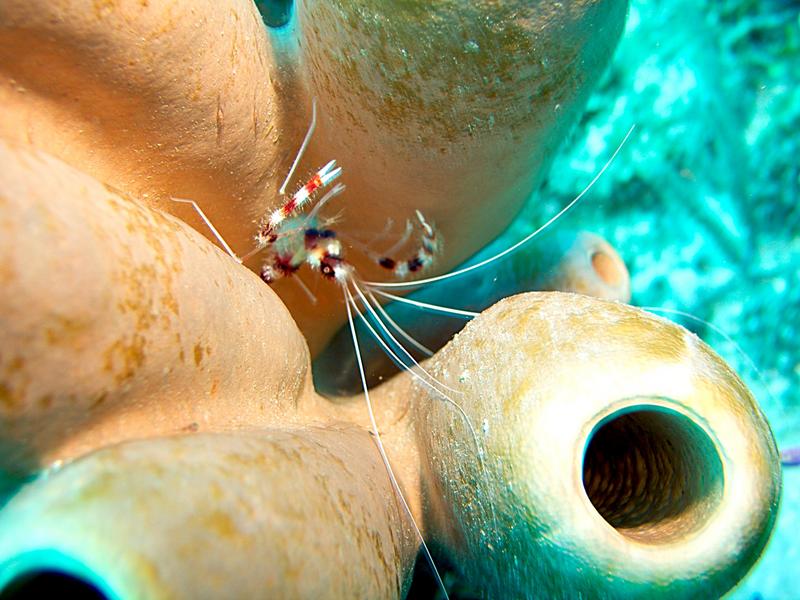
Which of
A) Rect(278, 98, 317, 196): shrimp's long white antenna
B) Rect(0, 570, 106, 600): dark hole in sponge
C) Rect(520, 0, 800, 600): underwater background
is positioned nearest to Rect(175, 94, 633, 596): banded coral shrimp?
Rect(278, 98, 317, 196): shrimp's long white antenna

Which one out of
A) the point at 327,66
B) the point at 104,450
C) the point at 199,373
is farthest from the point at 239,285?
the point at 327,66

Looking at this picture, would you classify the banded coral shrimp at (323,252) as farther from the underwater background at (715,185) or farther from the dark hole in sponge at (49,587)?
the dark hole in sponge at (49,587)

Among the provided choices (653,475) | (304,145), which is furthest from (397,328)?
(653,475)

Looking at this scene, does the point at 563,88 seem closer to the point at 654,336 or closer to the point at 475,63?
the point at 475,63

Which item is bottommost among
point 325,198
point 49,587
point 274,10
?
point 49,587

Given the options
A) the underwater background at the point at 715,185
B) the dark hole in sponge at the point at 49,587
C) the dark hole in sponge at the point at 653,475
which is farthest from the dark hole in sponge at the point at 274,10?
the dark hole in sponge at the point at 49,587

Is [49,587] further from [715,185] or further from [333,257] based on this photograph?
[715,185]
